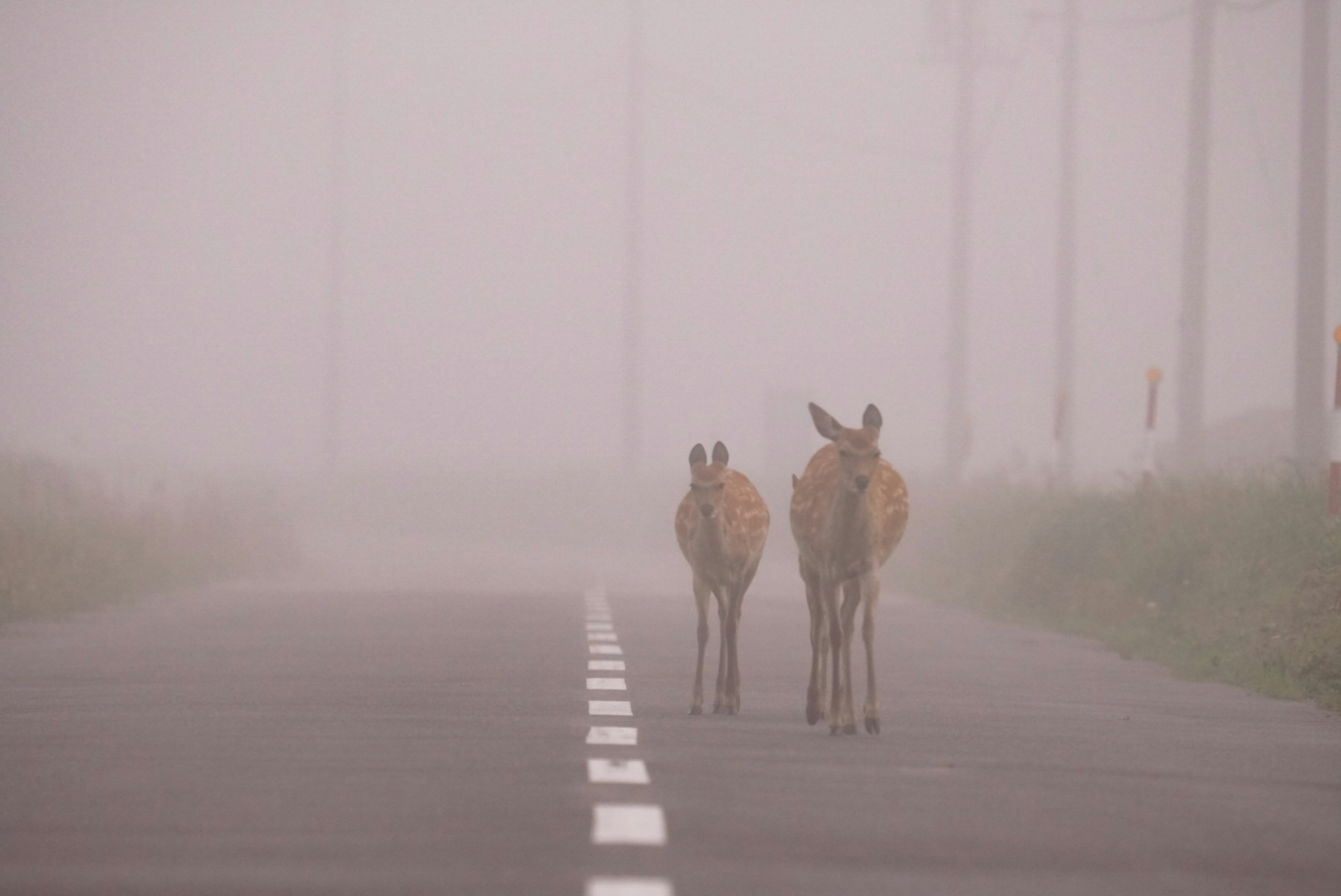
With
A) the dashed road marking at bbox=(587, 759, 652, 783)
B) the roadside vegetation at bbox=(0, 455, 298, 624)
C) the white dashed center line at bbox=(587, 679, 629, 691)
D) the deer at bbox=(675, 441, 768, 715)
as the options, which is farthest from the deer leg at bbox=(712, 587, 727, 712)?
the roadside vegetation at bbox=(0, 455, 298, 624)

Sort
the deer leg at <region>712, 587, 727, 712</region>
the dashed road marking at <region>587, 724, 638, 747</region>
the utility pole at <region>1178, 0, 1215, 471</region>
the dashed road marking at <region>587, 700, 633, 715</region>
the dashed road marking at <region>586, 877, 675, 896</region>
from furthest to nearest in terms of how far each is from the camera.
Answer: the utility pole at <region>1178, 0, 1215, 471</region> → the deer leg at <region>712, 587, 727, 712</region> → the dashed road marking at <region>587, 700, 633, 715</region> → the dashed road marking at <region>587, 724, 638, 747</region> → the dashed road marking at <region>586, 877, 675, 896</region>

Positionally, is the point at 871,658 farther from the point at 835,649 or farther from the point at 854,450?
the point at 854,450

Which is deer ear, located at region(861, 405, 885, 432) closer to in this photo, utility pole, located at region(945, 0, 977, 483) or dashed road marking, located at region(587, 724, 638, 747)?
dashed road marking, located at region(587, 724, 638, 747)

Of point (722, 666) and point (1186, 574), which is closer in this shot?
point (722, 666)

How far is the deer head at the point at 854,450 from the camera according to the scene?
1170 centimetres

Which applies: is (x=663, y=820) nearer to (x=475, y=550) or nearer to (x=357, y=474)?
(x=475, y=550)

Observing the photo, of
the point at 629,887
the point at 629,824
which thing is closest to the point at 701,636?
the point at 629,824

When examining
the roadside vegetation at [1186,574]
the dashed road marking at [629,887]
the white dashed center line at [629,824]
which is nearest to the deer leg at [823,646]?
the white dashed center line at [629,824]

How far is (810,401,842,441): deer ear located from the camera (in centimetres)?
1180

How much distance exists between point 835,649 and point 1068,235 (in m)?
35.5

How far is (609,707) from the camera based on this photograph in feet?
43.0

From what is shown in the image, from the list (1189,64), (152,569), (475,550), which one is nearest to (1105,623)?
(152,569)

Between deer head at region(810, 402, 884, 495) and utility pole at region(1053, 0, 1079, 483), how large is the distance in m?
30.1

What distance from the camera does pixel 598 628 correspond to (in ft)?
68.8
